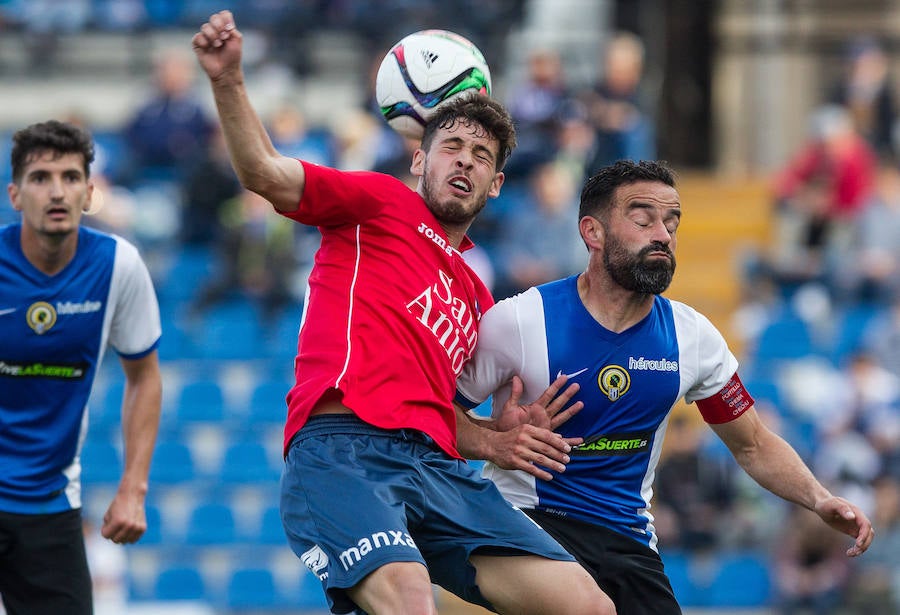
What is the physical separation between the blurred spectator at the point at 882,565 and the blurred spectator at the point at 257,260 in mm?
5239

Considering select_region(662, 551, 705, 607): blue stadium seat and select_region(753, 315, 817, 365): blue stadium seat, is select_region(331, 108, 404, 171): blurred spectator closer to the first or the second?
select_region(753, 315, 817, 365): blue stadium seat

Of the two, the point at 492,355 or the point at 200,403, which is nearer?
the point at 492,355

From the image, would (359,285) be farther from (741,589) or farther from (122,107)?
(122,107)

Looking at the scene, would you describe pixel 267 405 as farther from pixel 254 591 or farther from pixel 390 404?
pixel 390 404

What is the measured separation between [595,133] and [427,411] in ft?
29.4

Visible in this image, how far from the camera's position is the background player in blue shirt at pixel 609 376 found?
6.05m

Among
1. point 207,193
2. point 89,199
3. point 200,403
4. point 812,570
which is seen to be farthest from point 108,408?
point 89,199

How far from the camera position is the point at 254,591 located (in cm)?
1239

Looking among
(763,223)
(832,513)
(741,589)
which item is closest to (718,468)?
(741,589)

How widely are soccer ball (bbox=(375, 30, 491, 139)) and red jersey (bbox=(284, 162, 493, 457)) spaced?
0.49 meters

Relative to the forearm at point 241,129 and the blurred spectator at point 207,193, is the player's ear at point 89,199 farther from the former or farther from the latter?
the blurred spectator at point 207,193

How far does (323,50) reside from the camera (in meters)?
17.2

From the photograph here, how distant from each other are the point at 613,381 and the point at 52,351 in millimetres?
2257

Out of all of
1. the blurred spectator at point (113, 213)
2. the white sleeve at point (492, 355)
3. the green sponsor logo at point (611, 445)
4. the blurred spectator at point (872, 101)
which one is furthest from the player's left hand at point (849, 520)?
the blurred spectator at point (872, 101)
